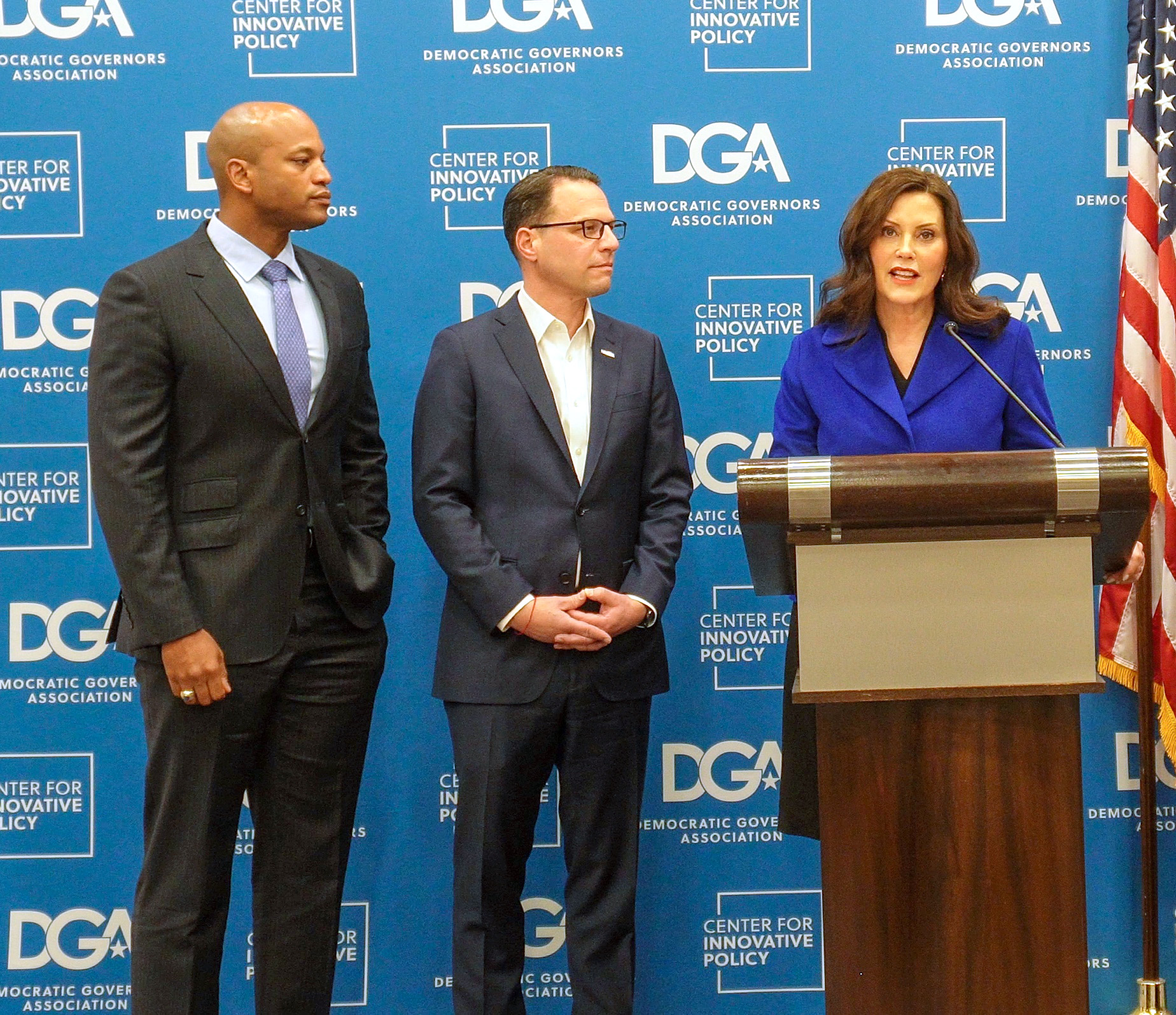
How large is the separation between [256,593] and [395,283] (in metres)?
1.06

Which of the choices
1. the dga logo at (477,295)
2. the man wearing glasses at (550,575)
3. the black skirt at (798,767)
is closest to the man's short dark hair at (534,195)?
the man wearing glasses at (550,575)

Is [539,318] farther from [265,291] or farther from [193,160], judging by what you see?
[193,160]

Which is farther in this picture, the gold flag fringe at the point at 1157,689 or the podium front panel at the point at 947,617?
the gold flag fringe at the point at 1157,689

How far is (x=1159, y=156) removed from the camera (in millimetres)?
3049

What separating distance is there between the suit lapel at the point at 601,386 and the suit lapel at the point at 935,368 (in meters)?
0.62

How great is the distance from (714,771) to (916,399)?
1281mm

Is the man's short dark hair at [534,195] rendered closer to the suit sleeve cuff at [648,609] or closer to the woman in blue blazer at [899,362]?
the woman in blue blazer at [899,362]

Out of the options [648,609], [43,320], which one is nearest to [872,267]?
[648,609]

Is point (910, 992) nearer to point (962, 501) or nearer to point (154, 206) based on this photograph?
point (962, 501)

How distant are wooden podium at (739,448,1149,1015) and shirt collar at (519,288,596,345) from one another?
954 mm

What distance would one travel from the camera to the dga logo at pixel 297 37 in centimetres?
316

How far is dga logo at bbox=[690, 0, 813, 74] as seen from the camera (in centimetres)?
318

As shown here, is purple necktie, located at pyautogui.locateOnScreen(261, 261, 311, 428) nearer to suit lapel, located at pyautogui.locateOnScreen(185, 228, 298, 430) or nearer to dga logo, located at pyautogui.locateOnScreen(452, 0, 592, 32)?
suit lapel, located at pyautogui.locateOnScreen(185, 228, 298, 430)

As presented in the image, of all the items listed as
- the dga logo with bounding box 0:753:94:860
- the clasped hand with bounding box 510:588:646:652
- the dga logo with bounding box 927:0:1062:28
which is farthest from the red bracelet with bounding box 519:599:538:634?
the dga logo with bounding box 927:0:1062:28
